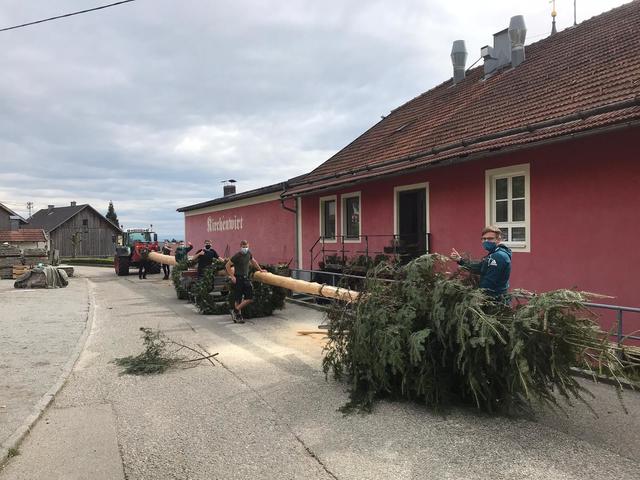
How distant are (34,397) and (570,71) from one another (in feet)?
36.9

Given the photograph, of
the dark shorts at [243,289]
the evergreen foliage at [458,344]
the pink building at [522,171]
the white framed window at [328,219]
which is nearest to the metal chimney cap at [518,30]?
the pink building at [522,171]

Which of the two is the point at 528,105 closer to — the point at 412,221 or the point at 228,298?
the point at 412,221

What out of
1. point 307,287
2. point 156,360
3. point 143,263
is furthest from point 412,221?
point 143,263

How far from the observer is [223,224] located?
2431cm

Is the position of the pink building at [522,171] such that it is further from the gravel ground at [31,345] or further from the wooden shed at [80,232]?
the wooden shed at [80,232]

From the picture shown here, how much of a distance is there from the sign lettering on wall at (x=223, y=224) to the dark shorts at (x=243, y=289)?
11.9 m

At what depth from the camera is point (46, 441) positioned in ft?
14.0

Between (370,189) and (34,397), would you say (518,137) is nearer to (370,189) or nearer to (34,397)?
(370,189)

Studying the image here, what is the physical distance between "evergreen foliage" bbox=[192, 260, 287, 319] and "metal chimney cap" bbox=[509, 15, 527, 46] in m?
9.57

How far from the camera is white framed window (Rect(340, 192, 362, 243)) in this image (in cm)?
1403

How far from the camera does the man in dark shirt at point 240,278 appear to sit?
1039 centimetres

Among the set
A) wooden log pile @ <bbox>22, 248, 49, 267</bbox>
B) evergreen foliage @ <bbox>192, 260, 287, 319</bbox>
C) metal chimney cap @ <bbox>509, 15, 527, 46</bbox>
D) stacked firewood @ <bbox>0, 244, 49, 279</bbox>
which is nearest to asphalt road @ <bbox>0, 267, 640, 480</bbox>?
evergreen foliage @ <bbox>192, 260, 287, 319</bbox>

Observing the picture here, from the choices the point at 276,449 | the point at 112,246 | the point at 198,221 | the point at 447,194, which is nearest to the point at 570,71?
the point at 447,194

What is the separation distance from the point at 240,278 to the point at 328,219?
231 inches
